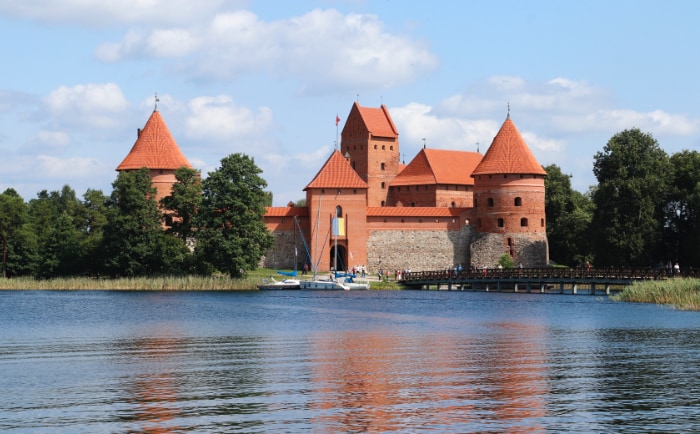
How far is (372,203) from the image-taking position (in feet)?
222

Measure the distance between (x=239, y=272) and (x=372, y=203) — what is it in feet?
69.5

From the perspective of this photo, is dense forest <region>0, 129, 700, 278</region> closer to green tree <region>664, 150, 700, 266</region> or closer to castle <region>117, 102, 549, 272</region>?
green tree <region>664, 150, 700, 266</region>

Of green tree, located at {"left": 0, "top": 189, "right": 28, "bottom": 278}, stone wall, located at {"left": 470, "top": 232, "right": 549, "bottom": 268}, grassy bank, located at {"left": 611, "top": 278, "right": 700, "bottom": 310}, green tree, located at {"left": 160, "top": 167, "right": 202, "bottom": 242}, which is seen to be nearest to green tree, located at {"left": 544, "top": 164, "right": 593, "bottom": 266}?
stone wall, located at {"left": 470, "top": 232, "right": 549, "bottom": 268}

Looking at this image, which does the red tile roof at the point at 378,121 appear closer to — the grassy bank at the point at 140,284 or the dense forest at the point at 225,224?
the dense forest at the point at 225,224

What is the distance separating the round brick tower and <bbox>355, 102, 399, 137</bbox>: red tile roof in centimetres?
1309

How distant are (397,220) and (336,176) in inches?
160

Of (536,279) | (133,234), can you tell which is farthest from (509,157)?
(133,234)

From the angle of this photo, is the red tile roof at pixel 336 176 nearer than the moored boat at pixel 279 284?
No

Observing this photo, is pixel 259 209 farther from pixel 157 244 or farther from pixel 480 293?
pixel 480 293

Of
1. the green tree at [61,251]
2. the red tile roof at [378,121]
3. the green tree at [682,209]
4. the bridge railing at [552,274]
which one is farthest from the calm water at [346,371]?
the red tile roof at [378,121]

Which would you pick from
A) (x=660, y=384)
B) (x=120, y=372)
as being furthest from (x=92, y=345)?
(x=660, y=384)

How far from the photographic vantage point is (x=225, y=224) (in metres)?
47.9

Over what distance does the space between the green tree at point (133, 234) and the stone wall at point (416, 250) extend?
1292cm

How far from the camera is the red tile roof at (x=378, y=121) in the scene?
6925cm
